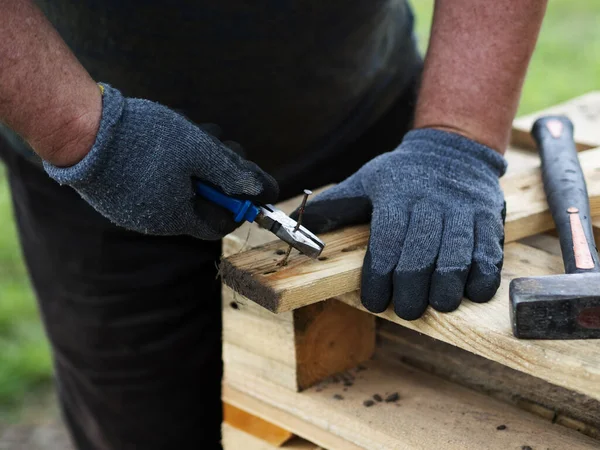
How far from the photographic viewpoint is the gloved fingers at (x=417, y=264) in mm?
1292

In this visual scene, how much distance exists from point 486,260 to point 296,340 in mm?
401

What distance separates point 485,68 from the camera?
1.65 meters

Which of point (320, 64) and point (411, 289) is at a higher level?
point (320, 64)

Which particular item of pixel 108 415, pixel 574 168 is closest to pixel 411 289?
pixel 574 168

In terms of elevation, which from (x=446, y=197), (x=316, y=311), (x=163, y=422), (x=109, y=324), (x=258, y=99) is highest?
(x=258, y=99)

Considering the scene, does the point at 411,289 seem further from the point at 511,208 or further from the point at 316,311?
the point at 511,208

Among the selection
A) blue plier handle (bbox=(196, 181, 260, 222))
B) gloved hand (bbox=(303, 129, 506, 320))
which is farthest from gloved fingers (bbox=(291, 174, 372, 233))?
blue plier handle (bbox=(196, 181, 260, 222))

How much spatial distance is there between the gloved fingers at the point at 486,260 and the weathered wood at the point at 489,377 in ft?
0.89

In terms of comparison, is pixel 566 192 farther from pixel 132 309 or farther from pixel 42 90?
pixel 132 309

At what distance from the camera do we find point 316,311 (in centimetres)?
152

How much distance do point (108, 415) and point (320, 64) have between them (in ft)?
3.72

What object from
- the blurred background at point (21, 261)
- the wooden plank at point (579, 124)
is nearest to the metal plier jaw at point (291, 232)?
→ the wooden plank at point (579, 124)

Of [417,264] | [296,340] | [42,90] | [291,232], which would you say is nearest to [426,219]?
[417,264]

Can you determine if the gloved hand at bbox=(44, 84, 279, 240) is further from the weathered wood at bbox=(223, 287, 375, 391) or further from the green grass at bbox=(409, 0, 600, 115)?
the green grass at bbox=(409, 0, 600, 115)
